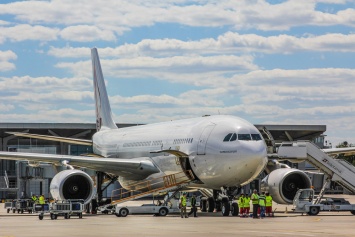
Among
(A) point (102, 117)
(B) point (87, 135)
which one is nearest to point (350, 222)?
(A) point (102, 117)

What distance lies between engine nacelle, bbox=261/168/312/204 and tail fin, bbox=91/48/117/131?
55.6ft

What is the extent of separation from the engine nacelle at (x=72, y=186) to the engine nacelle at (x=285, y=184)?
29.5 feet

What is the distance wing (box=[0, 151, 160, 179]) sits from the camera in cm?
4212

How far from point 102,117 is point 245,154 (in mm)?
21656

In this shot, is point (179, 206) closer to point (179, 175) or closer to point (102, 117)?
point (179, 175)

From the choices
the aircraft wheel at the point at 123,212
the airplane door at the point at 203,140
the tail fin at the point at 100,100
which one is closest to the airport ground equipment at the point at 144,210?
the aircraft wheel at the point at 123,212

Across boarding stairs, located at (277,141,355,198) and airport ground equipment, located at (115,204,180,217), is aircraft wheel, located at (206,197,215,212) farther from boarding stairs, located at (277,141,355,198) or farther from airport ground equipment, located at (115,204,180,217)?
boarding stairs, located at (277,141,355,198)

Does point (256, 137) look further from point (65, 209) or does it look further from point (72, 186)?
point (72, 186)

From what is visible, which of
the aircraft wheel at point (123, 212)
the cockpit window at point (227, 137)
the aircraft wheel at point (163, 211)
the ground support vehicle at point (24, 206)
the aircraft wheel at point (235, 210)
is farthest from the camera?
the ground support vehicle at point (24, 206)

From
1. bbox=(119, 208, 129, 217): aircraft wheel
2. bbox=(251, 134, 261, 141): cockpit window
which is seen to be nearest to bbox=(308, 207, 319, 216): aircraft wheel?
bbox=(251, 134, 261, 141): cockpit window

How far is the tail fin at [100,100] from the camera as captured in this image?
182ft

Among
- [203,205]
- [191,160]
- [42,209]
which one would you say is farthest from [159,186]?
[42,209]

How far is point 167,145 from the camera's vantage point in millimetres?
41219

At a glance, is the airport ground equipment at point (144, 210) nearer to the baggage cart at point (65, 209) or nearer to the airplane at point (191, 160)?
the baggage cart at point (65, 209)
